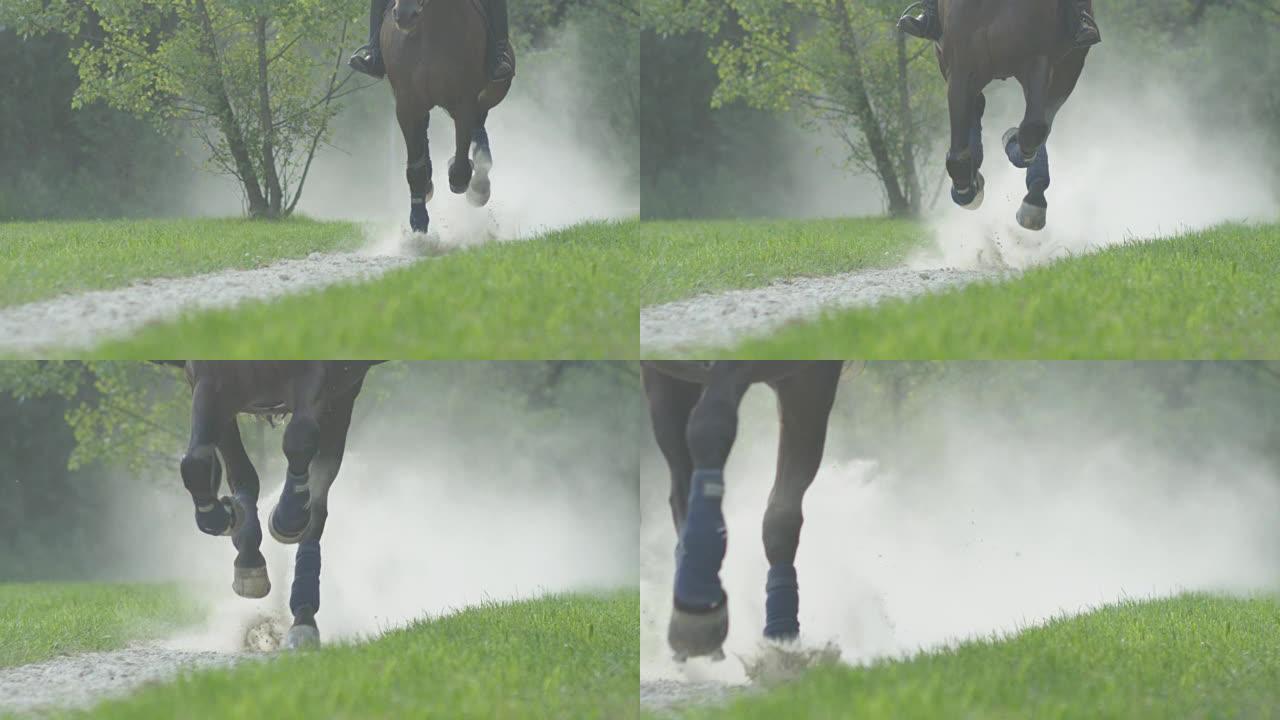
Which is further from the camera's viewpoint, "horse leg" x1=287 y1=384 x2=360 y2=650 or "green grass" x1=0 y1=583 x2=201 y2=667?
"green grass" x1=0 y1=583 x2=201 y2=667

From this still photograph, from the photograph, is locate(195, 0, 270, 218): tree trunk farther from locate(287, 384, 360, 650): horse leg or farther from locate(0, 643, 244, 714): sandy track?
locate(287, 384, 360, 650): horse leg

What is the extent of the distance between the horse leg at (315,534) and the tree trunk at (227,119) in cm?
1239

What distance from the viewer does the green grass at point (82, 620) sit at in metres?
10.0

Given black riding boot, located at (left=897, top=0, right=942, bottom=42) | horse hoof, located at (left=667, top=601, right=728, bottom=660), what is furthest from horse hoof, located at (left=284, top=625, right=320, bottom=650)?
black riding boot, located at (left=897, top=0, right=942, bottom=42)

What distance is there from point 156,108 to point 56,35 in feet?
14.2

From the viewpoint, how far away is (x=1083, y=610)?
11.2 meters

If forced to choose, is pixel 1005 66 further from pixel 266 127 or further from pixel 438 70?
pixel 266 127

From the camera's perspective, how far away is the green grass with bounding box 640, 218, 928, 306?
9.32 metres

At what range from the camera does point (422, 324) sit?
7004mm

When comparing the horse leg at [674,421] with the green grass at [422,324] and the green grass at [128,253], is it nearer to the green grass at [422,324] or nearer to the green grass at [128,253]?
the green grass at [422,324]

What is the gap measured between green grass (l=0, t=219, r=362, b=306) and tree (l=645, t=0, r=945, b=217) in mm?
8894

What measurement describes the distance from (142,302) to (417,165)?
11.5ft

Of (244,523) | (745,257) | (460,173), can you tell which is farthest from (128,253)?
(745,257)

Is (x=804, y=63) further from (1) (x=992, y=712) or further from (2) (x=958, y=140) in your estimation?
(1) (x=992, y=712)
